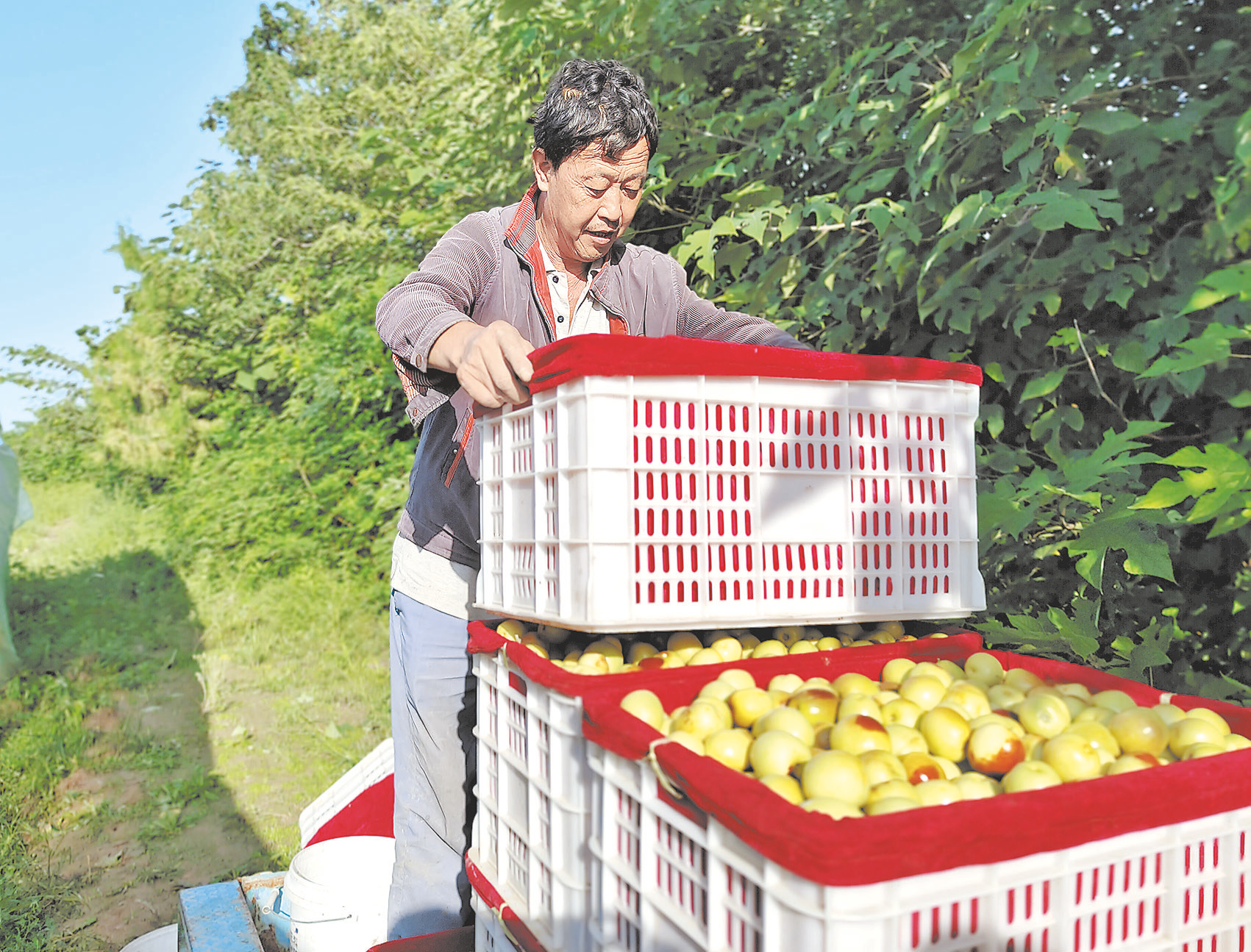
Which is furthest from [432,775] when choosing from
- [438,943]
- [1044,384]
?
[1044,384]

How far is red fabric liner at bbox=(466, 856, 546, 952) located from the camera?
1441mm

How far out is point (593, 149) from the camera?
1.92 m

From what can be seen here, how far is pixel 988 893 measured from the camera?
857mm

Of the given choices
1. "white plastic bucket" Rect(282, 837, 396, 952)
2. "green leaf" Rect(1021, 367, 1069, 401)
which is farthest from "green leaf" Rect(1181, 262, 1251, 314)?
"white plastic bucket" Rect(282, 837, 396, 952)

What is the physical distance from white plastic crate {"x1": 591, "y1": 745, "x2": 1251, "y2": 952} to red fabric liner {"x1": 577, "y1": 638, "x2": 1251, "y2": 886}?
0.03m

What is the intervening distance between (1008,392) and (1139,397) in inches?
14.5

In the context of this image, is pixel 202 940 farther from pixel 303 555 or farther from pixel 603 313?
pixel 303 555

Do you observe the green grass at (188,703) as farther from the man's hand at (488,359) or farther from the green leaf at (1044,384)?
the green leaf at (1044,384)

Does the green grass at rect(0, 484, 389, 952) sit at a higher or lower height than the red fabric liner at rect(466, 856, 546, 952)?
lower

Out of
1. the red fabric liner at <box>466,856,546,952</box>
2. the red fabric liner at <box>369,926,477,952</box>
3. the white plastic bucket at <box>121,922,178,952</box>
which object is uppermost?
the red fabric liner at <box>466,856,546,952</box>

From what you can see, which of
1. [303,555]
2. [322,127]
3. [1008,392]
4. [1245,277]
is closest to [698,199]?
[1008,392]

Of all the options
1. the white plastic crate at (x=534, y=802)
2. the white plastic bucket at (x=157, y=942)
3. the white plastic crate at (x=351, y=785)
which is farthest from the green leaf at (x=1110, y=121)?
the white plastic bucket at (x=157, y=942)

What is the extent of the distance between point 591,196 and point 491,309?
32 cm

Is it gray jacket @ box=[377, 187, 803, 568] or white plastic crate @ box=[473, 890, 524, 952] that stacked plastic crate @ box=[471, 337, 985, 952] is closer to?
white plastic crate @ box=[473, 890, 524, 952]
